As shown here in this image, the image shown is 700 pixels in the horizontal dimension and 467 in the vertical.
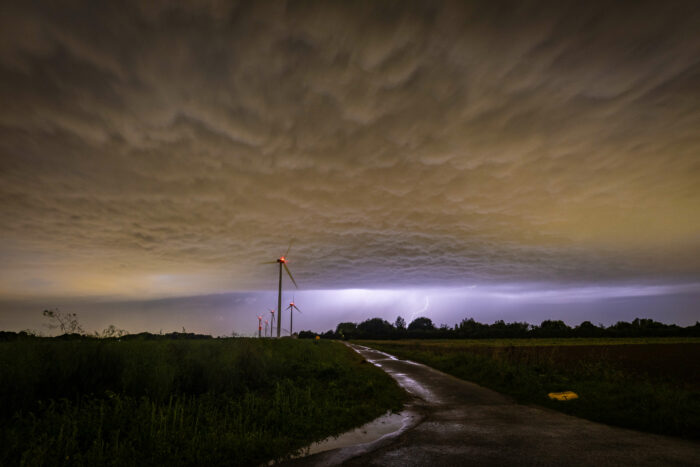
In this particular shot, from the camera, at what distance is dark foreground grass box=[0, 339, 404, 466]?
7.95m

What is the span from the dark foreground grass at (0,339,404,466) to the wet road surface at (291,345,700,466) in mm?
1927

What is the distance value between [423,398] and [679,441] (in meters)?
8.68

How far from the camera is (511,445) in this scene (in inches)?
333

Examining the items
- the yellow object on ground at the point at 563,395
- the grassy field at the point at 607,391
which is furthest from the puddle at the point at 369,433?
the yellow object on ground at the point at 563,395

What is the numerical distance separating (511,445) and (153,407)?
9.16 meters

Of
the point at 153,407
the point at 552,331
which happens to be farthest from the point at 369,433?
the point at 552,331

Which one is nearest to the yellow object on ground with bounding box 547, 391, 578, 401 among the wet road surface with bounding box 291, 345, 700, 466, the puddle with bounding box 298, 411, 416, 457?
the wet road surface with bounding box 291, 345, 700, 466

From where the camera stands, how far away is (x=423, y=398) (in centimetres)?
1577

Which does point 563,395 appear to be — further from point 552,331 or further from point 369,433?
point 552,331

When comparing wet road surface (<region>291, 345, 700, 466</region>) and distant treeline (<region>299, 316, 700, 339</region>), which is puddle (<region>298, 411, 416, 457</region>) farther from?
distant treeline (<region>299, 316, 700, 339</region>)

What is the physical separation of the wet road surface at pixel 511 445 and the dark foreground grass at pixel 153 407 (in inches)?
75.9

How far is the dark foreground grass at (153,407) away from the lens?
7.95 m

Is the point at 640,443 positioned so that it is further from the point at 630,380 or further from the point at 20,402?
the point at 20,402

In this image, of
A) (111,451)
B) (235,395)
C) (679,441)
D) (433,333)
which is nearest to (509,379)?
(679,441)
